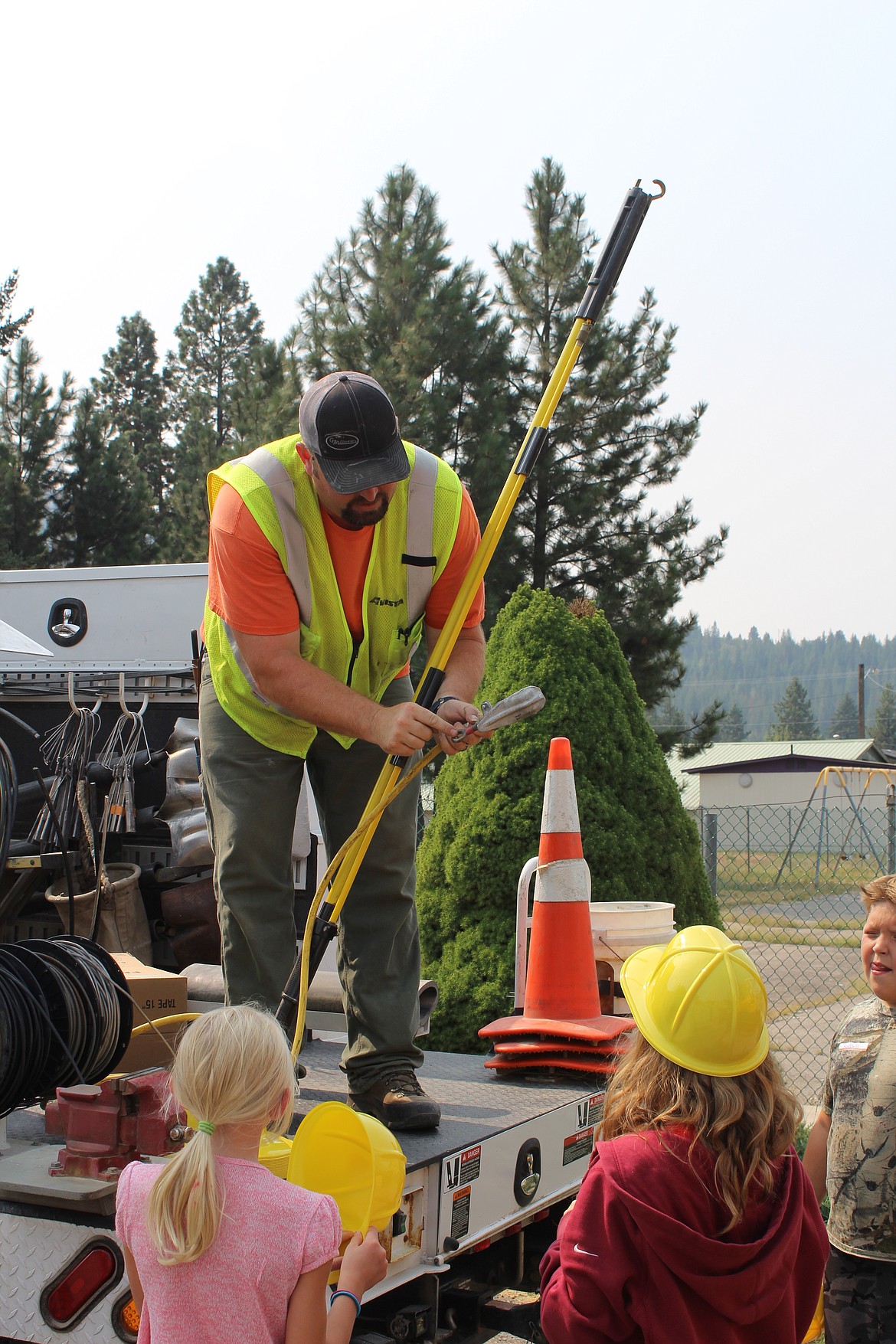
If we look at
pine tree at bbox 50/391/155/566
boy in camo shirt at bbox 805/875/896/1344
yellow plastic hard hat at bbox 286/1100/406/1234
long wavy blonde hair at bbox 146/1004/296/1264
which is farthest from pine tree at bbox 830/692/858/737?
long wavy blonde hair at bbox 146/1004/296/1264

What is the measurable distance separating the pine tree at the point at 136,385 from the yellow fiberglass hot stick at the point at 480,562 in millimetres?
34460

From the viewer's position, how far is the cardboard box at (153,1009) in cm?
351

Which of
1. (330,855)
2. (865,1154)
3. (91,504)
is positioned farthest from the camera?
(91,504)

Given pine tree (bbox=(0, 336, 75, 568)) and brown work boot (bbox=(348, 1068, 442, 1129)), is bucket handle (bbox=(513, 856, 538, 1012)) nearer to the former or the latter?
brown work boot (bbox=(348, 1068, 442, 1129))

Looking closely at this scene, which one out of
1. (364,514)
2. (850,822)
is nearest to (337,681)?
(364,514)

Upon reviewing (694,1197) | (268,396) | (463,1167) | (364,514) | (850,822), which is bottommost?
(850,822)

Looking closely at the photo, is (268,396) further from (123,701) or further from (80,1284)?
(80,1284)

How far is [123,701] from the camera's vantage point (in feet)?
16.4

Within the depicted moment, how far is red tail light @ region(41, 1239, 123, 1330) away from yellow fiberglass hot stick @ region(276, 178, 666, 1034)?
2.23 feet

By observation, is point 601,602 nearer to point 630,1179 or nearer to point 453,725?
point 453,725

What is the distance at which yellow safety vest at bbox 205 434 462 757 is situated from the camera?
3117 mm

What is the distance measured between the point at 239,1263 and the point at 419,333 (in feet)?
58.5

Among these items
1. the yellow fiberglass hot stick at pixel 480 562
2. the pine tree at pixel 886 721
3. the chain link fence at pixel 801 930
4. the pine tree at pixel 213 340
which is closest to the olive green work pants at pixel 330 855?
the yellow fiberglass hot stick at pixel 480 562

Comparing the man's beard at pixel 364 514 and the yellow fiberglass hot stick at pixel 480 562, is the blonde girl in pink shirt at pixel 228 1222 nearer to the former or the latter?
the yellow fiberglass hot stick at pixel 480 562
